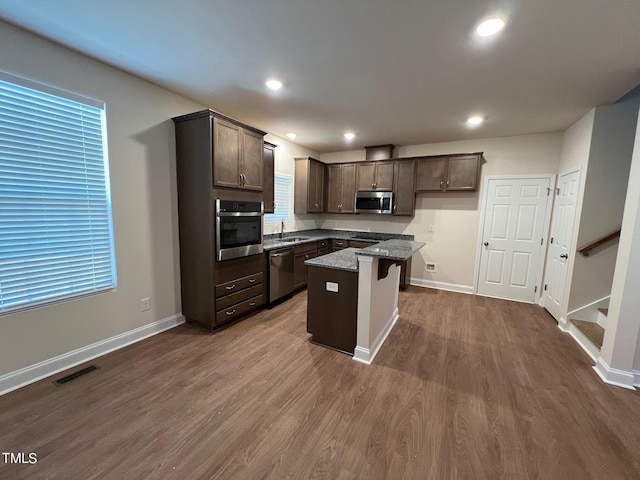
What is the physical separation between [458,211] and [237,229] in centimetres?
382

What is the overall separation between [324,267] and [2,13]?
9.76 feet

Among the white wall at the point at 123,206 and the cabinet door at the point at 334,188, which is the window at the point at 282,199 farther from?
the white wall at the point at 123,206

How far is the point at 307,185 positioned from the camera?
4977mm

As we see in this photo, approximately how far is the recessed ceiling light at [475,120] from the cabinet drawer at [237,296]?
142 inches

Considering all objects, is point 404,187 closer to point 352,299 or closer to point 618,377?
point 352,299

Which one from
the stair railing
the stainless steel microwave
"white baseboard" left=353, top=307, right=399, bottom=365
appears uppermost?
the stainless steel microwave

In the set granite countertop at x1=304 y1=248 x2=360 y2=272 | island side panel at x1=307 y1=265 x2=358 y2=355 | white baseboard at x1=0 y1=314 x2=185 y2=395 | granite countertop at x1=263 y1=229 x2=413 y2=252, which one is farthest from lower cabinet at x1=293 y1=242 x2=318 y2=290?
white baseboard at x1=0 y1=314 x2=185 y2=395

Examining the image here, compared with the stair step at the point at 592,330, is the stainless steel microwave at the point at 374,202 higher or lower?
higher

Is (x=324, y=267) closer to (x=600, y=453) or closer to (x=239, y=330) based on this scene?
(x=239, y=330)

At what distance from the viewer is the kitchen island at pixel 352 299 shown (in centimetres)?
243

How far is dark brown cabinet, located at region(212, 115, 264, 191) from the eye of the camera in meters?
2.76

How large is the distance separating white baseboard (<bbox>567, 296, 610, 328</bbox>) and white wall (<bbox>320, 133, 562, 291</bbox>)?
1.51 m

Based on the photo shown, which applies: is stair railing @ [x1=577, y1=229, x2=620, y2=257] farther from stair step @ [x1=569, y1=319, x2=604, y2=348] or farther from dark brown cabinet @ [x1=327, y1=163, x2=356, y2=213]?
dark brown cabinet @ [x1=327, y1=163, x2=356, y2=213]

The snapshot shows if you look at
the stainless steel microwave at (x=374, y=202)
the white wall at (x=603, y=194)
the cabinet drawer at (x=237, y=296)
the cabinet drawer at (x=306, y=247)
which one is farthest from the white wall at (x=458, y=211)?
the cabinet drawer at (x=237, y=296)
